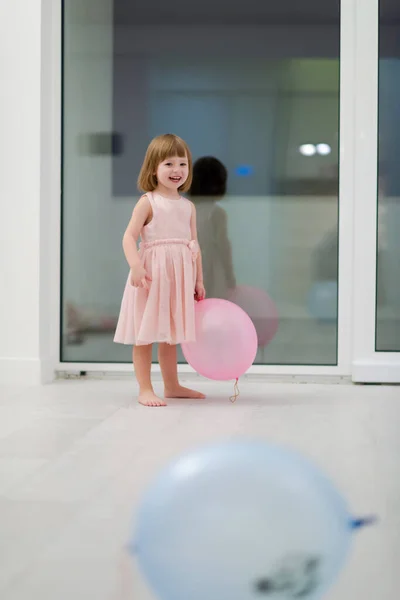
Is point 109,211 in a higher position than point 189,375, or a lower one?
higher

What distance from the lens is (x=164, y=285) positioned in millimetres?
2750

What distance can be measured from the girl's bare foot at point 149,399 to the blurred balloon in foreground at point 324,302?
0.95 metres

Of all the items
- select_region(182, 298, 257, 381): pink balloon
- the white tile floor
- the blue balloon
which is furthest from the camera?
select_region(182, 298, 257, 381): pink balloon

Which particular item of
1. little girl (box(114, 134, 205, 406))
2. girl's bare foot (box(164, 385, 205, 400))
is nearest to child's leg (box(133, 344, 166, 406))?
little girl (box(114, 134, 205, 406))

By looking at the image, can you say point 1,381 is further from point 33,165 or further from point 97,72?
point 97,72

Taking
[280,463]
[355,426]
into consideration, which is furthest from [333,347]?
[280,463]

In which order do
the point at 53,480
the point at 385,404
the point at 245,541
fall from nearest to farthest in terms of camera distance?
1. the point at 245,541
2. the point at 53,480
3. the point at 385,404

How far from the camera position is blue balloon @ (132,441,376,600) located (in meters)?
0.83

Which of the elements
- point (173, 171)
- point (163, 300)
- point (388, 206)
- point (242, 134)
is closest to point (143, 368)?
point (163, 300)

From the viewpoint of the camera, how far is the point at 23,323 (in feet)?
11.0

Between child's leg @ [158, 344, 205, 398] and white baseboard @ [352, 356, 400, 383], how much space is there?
0.78 metres

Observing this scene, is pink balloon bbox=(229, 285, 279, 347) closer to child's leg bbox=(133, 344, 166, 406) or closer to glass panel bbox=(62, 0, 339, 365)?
glass panel bbox=(62, 0, 339, 365)

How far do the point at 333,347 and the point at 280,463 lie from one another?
8.25ft

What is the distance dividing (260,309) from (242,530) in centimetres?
259
